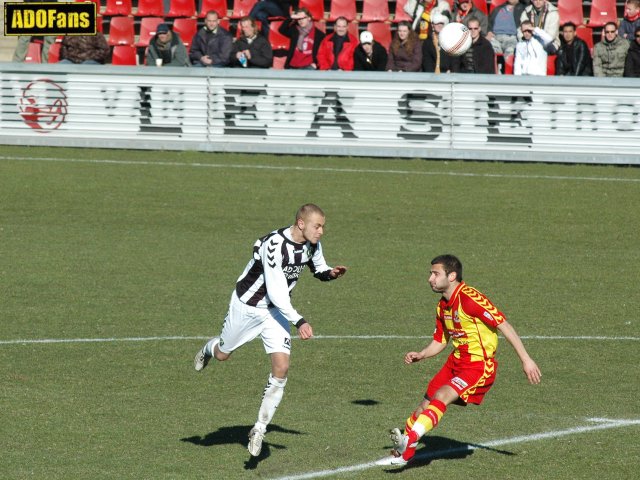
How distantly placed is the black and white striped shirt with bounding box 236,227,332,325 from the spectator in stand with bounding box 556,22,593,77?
1724 cm

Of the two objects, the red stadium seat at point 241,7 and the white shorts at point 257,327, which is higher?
the red stadium seat at point 241,7

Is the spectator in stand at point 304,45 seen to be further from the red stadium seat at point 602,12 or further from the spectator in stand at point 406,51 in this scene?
the red stadium seat at point 602,12

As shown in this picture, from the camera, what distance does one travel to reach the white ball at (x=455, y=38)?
970 inches

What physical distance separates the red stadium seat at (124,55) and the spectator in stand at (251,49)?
513 centimetres

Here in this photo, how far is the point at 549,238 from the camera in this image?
20.7 meters

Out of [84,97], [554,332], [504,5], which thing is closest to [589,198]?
[504,5]

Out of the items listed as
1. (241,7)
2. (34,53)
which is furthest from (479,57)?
(34,53)

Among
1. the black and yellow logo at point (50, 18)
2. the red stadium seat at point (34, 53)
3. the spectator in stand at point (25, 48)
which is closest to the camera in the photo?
the black and yellow logo at point (50, 18)

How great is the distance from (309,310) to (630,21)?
15069mm

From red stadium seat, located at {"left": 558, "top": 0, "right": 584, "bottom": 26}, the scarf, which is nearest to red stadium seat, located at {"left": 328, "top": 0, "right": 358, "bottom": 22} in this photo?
the scarf

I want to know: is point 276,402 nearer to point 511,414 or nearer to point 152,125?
point 511,414

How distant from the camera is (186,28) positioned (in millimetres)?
32250

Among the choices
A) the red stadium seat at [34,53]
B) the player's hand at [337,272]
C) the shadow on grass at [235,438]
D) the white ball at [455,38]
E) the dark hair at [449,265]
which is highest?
the white ball at [455,38]

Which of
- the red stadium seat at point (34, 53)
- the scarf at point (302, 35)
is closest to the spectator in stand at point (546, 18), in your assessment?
the scarf at point (302, 35)
